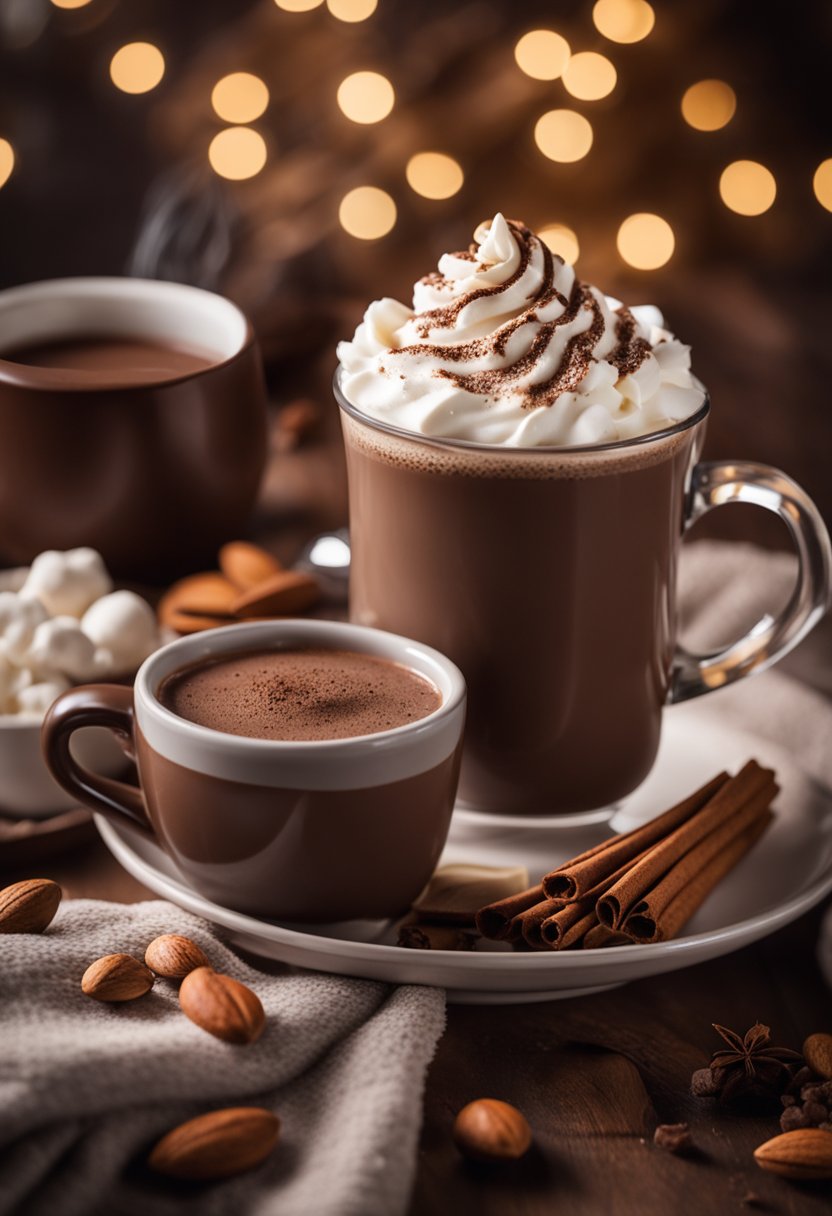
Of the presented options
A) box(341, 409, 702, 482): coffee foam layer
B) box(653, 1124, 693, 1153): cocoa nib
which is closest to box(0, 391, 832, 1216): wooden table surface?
box(653, 1124, 693, 1153): cocoa nib

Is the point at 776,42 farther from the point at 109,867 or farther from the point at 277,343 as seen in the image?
the point at 109,867

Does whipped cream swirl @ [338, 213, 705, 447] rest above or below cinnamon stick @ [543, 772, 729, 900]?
above

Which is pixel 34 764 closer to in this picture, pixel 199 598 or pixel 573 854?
pixel 199 598

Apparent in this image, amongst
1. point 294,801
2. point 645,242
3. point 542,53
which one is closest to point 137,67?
point 542,53

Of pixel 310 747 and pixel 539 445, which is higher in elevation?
pixel 539 445

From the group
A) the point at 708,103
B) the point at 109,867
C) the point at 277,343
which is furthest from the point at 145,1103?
the point at 708,103

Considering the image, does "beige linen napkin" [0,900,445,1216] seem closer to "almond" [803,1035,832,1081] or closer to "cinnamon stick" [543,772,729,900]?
"cinnamon stick" [543,772,729,900]
